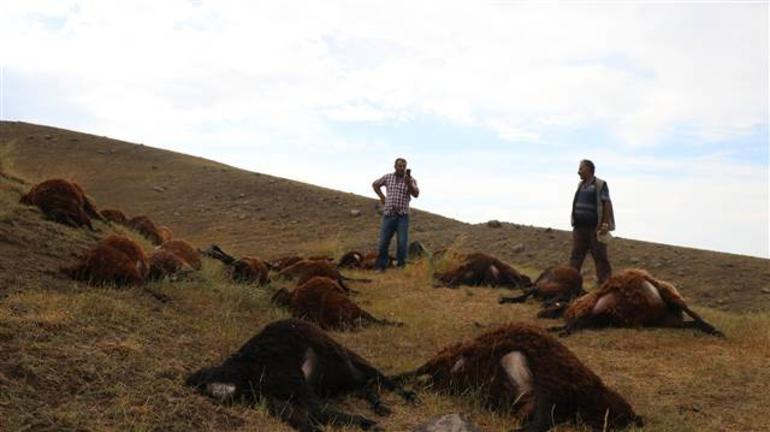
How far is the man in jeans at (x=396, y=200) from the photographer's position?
1228 cm

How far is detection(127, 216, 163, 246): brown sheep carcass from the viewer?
11.9m

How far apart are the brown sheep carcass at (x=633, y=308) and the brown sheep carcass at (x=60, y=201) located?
20.0 ft

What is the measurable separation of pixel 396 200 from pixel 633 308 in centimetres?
558

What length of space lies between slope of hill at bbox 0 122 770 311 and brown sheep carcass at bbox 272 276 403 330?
8577 millimetres

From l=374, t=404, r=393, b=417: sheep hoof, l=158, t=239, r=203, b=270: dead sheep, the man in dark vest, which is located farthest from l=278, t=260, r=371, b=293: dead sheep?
l=374, t=404, r=393, b=417: sheep hoof

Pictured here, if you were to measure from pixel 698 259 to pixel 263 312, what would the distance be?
1234 cm

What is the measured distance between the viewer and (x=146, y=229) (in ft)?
39.5

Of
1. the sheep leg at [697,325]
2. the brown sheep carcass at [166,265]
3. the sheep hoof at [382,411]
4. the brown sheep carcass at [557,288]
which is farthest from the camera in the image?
the brown sheep carcass at [557,288]

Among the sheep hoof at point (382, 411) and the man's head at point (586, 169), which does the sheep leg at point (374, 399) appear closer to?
the sheep hoof at point (382, 411)

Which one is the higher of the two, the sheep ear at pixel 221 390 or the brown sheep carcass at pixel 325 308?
the brown sheep carcass at pixel 325 308

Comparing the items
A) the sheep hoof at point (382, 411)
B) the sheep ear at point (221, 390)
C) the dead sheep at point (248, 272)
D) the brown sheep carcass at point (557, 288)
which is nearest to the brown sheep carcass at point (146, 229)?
the dead sheep at point (248, 272)

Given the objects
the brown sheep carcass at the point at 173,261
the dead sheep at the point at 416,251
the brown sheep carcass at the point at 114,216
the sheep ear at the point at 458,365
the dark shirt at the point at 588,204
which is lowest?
the sheep ear at the point at 458,365

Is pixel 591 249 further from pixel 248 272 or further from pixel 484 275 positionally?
pixel 248 272

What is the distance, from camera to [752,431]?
457 centimetres
